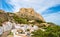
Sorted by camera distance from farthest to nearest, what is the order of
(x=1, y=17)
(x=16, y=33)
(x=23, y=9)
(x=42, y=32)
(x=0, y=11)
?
(x=23, y=9) < (x=0, y=11) < (x=1, y=17) < (x=42, y=32) < (x=16, y=33)

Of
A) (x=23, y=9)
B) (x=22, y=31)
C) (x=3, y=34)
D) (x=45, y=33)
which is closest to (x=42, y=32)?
(x=45, y=33)

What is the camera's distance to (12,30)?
9.04m

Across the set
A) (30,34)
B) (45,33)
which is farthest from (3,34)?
(45,33)

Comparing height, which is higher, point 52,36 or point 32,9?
point 32,9

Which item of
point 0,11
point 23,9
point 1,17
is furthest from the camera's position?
point 23,9

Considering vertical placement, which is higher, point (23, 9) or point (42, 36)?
point (23, 9)

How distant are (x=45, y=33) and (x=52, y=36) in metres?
0.44

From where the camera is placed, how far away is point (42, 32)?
9.41 m

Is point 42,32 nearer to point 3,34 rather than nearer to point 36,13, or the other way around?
point 3,34

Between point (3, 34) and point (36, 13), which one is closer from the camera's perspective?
point (3, 34)

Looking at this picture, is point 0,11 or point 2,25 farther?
point 0,11

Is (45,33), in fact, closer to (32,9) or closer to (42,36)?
(42,36)

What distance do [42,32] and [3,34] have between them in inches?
59.4

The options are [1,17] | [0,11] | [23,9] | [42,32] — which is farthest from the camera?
[23,9]
